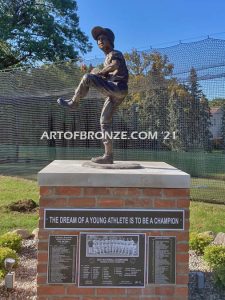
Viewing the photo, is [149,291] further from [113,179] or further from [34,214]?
[34,214]

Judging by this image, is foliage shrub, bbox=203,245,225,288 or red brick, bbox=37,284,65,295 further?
foliage shrub, bbox=203,245,225,288

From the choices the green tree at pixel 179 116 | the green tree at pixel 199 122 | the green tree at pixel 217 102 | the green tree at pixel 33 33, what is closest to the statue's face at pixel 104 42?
the green tree at pixel 217 102

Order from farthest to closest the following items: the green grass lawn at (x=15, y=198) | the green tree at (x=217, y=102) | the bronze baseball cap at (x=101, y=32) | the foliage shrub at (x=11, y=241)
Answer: the green tree at (x=217, y=102) < the green grass lawn at (x=15, y=198) < the foliage shrub at (x=11, y=241) < the bronze baseball cap at (x=101, y=32)

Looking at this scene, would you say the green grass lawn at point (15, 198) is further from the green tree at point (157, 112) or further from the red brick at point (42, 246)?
the green tree at point (157, 112)

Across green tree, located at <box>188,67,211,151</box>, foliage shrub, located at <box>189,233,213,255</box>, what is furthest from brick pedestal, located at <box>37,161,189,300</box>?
green tree, located at <box>188,67,211,151</box>

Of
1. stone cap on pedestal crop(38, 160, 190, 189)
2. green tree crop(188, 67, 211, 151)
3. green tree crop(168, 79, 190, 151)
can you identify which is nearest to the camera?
stone cap on pedestal crop(38, 160, 190, 189)

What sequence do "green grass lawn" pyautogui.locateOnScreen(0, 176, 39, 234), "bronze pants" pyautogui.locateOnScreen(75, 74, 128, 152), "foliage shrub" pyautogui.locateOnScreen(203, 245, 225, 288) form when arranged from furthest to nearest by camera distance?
1. "green grass lawn" pyautogui.locateOnScreen(0, 176, 39, 234)
2. "foliage shrub" pyautogui.locateOnScreen(203, 245, 225, 288)
3. "bronze pants" pyautogui.locateOnScreen(75, 74, 128, 152)

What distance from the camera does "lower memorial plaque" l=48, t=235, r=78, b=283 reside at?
3117 mm

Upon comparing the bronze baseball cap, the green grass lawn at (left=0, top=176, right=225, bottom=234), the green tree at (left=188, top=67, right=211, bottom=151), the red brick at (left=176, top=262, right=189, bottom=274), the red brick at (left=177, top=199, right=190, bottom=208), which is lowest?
the green grass lawn at (left=0, top=176, right=225, bottom=234)

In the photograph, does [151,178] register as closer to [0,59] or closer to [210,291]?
[210,291]

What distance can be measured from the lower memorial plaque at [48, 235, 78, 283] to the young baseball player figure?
33.0 inches

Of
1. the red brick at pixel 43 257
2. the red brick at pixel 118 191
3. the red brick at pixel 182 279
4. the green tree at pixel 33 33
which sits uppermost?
the green tree at pixel 33 33

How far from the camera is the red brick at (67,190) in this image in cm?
311

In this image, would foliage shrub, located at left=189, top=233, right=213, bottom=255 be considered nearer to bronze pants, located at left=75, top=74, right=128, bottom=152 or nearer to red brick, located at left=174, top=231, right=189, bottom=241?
red brick, located at left=174, top=231, right=189, bottom=241
